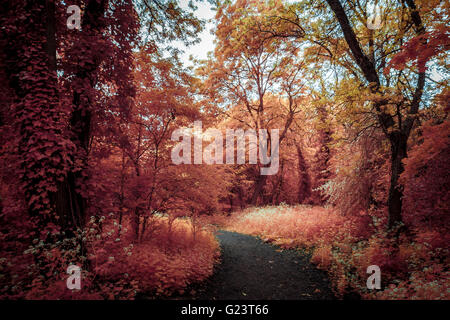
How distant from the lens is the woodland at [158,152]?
3.44m

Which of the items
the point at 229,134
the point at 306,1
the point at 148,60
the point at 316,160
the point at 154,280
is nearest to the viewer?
the point at 154,280

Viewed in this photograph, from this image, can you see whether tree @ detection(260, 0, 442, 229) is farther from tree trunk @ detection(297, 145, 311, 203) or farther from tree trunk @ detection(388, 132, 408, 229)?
tree trunk @ detection(297, 145, 311, 203)

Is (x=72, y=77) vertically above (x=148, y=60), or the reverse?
(x=148, y=60)

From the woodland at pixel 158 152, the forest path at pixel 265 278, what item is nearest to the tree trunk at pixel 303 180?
the woodland at pixel 158 152

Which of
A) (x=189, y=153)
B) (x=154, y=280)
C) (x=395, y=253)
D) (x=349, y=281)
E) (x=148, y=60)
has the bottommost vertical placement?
(x=349, y=281)

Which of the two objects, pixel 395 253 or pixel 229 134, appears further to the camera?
pixel 229 134

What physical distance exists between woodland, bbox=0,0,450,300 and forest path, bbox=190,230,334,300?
1.30 ft

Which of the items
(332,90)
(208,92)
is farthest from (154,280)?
(208,92)

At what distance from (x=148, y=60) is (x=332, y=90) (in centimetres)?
592

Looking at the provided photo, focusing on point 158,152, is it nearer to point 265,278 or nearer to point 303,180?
point 265,278

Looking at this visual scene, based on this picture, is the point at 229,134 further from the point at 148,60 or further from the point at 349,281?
the point at 349,281

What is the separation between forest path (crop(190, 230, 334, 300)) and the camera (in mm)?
4457

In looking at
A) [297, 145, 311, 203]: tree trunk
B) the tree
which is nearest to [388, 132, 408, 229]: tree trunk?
the tree

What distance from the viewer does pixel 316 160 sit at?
1806cm
